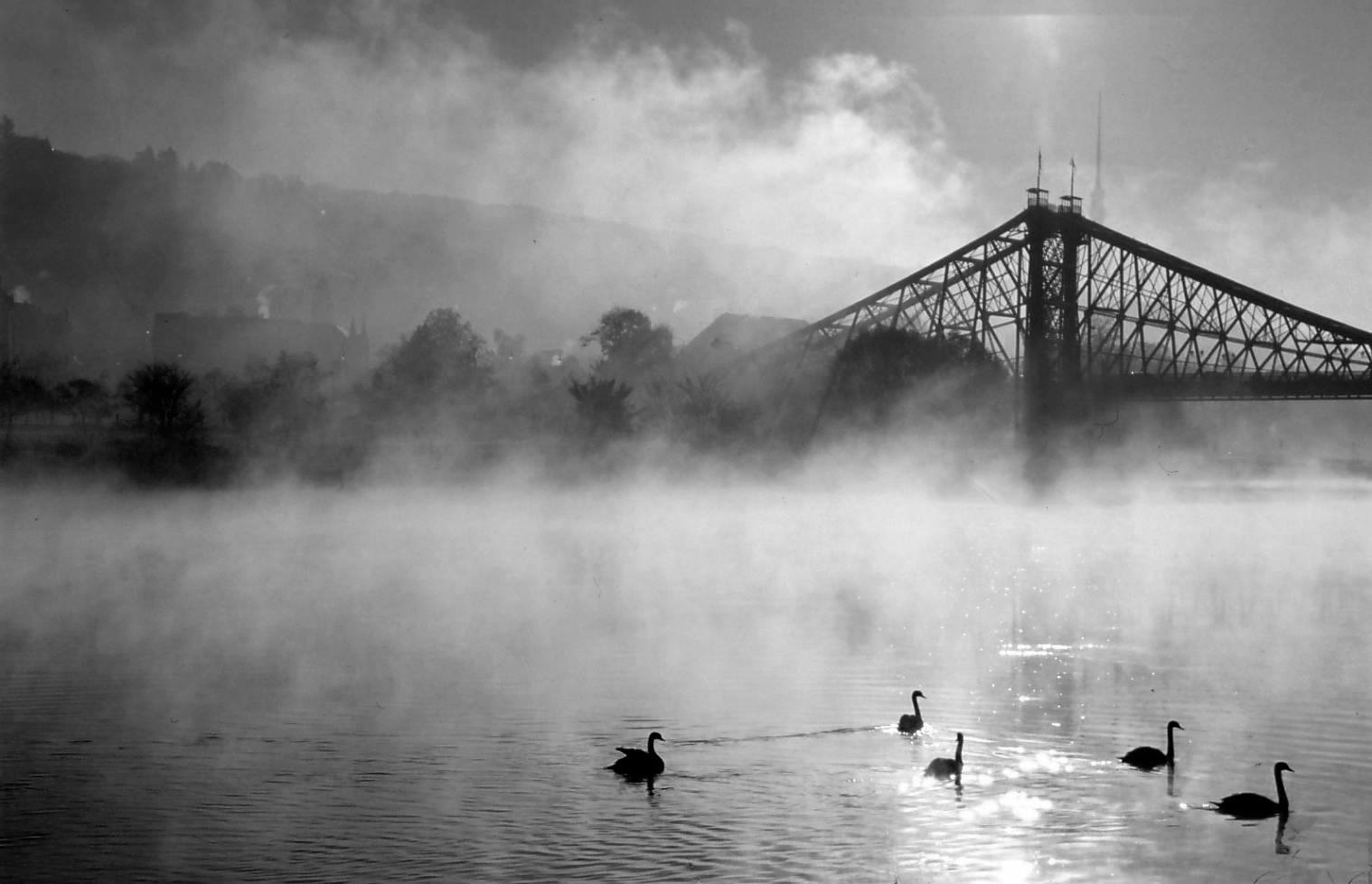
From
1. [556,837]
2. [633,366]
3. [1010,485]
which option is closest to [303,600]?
[556,837]

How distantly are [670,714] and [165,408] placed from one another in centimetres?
6920

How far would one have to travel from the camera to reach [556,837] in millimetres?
15141

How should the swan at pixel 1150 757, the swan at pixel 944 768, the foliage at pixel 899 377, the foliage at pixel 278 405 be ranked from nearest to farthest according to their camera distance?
the swan at pixel 944 768
the swan at pixel 1150 757
the foliage at pixel 278 405
the foliage at pixel 899 377

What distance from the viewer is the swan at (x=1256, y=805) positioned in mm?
16047

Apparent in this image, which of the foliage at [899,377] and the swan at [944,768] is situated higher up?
the foliage at [899,377]

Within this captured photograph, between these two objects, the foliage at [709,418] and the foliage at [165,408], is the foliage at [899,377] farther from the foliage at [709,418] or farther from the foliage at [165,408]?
the foliage at [165,408]

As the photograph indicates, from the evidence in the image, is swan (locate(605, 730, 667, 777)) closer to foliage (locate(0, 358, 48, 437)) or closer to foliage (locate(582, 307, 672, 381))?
foliage (locate(0, 358, 48, 437))

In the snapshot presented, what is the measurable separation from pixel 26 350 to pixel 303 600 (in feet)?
403

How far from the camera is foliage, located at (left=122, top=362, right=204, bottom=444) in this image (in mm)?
81812

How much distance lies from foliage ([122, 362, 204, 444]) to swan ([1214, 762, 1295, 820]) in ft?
236

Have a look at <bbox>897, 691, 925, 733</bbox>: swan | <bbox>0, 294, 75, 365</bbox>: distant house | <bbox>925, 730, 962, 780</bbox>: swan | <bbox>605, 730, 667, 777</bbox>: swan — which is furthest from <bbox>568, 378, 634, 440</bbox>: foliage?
<bbox>925, 730, 962, 780</bbox>: swan

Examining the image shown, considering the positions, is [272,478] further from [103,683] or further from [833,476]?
[103,683]

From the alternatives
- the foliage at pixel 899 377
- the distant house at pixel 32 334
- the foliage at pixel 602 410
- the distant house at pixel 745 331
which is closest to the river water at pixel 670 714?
the foliage at pixel 602 410

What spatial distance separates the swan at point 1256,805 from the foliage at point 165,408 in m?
72.1
